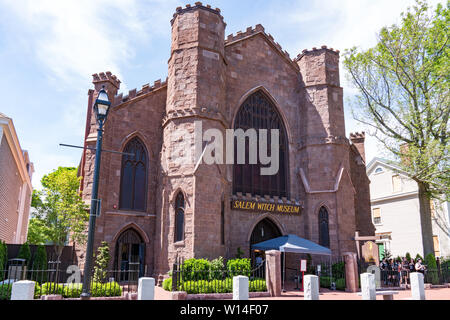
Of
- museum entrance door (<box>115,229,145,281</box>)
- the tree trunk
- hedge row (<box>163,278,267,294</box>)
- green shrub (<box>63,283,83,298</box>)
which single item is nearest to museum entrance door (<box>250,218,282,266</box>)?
museum entrance door (<box>115,229,145,281</box>)

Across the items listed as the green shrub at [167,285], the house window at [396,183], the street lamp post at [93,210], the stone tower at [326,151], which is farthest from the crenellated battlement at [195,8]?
the house window at [396,183]

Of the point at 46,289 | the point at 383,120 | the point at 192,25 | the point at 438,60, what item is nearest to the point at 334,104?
the point at 383,120

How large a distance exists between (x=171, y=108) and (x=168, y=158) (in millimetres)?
2792

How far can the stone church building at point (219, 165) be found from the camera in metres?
19.6

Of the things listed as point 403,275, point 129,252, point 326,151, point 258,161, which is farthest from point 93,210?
point 403,275

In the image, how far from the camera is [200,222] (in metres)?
18.7

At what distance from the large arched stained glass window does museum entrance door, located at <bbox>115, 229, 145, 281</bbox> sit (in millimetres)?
6151

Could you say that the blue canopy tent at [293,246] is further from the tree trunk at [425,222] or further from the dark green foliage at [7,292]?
the dark green foliage at [7,292]

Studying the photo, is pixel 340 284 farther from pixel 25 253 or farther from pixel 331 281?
pixel 25 253

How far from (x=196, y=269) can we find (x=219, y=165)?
228 inches

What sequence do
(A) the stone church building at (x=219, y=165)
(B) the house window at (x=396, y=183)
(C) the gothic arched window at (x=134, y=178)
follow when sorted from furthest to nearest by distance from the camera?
(B) the house window at (x=396, y=183) < (C) the gothic arched window at (x=134, y=178) < (A) the stone church building at (x=219, y=165)

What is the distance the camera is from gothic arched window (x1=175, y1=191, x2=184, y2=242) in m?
19.1

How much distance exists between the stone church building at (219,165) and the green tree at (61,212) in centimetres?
89
